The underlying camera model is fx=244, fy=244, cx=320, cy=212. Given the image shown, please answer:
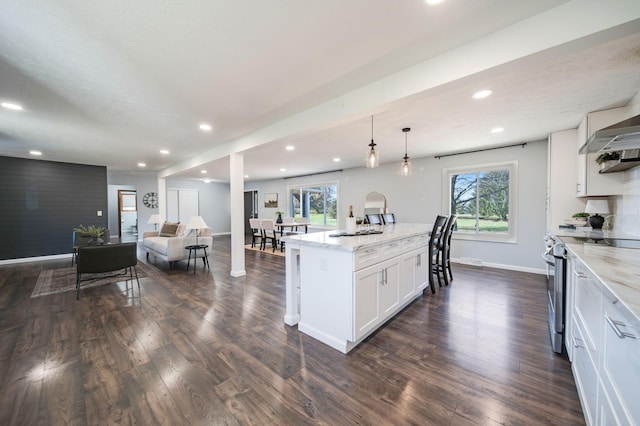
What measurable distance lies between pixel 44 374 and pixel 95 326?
822mm

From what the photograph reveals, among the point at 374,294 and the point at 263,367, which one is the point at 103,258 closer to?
the point at 263,367

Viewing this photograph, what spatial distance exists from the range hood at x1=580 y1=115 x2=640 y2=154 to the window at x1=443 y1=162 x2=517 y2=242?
3349mm

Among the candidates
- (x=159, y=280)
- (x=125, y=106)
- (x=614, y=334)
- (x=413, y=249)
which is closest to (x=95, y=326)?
(x=159, y=280)

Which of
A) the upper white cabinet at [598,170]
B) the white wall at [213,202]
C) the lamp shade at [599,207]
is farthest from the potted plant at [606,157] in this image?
the white wall at [213,202]

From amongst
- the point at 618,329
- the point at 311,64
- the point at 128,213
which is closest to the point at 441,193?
the point at 311,64

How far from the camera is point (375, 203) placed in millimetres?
6910

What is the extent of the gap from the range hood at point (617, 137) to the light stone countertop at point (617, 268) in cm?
76

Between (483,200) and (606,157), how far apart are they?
8.60ft

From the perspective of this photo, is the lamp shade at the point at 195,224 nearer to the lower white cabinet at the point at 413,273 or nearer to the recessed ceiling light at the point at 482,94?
the lower white cabinet at the point at 413,273

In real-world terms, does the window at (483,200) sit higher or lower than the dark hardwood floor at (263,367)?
higher

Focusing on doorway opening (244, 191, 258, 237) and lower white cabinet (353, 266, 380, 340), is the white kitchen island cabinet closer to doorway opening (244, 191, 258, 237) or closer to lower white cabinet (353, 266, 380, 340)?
lower white cabinet (353, 266, 380, 340)

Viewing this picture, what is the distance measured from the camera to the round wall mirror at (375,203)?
22.0 feet

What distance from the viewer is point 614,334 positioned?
997mm

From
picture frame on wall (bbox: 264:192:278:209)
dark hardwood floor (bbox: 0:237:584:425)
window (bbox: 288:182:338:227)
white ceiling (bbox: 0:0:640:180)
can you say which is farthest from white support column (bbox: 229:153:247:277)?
picture frame on wall (bbox: 264:192:278:209)
